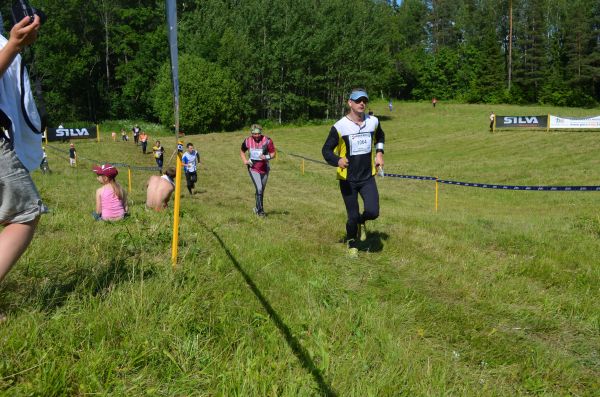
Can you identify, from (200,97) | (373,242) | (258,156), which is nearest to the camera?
(373,242)

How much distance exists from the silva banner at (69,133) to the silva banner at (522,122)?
38.2 metres

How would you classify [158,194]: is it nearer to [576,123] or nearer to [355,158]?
[355,158]

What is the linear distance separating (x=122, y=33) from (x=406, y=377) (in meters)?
76.2

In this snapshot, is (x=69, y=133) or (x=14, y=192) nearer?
(x=14, y=192)

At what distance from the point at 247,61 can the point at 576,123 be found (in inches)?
1569

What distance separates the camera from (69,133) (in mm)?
41594

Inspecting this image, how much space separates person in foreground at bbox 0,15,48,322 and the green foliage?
53455mm

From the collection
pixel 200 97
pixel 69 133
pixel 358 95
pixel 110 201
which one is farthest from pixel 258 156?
pixel 200 97

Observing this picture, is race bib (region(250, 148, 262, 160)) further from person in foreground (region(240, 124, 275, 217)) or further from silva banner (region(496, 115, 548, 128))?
silva banner (region(496, 115, 548, 128))

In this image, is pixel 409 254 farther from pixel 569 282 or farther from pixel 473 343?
pixel 473 343

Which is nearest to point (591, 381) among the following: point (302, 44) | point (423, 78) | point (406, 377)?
point (406, 377)

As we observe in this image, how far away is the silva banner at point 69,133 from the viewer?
134 feet

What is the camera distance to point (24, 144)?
8.98ft

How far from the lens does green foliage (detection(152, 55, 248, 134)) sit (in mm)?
55469
